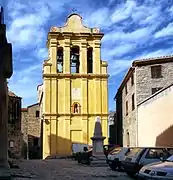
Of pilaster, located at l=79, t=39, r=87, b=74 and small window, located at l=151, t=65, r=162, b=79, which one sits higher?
pilaster, located at l=79, t=39, r=87, b=74

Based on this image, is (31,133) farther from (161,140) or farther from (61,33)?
(161,140)

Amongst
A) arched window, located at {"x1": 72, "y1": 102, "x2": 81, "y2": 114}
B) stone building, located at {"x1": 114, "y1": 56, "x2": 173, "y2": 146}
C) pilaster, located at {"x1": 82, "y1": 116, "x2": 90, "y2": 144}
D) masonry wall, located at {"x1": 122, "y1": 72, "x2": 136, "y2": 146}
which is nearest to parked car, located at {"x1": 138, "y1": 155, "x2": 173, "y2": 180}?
stone building, located at {"x1": 114, "y1": 56, "x2": 173, "y2": 146}

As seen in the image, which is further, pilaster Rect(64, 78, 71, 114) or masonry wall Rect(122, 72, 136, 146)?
pilaster Rect(64, 78, 71, 114)

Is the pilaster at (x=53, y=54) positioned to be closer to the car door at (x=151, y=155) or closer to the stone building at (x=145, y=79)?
the stone building at (x=145, y=79)

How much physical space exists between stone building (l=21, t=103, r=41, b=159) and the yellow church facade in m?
12.8

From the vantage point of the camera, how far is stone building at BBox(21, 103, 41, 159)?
59.4m

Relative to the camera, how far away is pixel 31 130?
204 feet

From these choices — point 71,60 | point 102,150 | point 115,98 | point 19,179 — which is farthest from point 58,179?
point 115,98

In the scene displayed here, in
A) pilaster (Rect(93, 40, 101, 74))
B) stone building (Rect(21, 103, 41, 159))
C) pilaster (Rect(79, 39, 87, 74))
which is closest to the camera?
pilaster (Rect(79, 39, 87, 74))

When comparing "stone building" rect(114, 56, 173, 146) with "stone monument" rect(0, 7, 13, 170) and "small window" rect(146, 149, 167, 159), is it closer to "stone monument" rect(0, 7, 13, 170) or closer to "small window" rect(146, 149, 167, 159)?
"small window" rect(146, 149, 167, 159)

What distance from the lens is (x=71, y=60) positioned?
49.0 metres

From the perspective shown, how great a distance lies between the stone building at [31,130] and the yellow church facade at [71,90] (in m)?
12.8

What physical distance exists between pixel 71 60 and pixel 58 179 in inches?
1326

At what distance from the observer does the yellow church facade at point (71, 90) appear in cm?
4650
